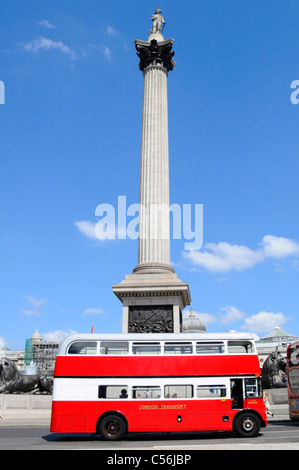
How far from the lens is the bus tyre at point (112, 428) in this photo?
48.1ft

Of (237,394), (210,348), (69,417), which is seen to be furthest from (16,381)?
(237,394)

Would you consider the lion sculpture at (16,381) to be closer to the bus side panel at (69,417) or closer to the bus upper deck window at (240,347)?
the bus side panel at (69,417)

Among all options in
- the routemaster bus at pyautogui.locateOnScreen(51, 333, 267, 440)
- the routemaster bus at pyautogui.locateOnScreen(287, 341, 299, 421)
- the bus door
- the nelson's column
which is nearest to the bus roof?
the routemaster bus at pyautogui.locateOnScreen(51, 333, 267, 440)

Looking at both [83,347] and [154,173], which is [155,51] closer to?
A: [154,173]

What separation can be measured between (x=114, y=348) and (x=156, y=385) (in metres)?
1.87

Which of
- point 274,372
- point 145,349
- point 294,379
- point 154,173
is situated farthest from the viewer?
point 154,173

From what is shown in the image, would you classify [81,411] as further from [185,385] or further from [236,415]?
[236,415]

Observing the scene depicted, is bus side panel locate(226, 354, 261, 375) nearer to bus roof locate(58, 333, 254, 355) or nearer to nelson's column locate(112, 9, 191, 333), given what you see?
bus roof locate(58, 333, 254, 355)

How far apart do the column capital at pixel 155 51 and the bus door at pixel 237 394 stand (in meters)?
26.1

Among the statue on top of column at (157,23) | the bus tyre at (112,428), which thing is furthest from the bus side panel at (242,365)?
the statue on top of column at (157,23)

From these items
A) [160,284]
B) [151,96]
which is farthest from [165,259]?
[151,96]

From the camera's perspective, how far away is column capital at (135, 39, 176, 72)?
34.0 m

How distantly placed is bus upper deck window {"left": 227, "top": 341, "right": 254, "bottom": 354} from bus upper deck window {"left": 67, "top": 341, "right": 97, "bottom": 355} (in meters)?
4.64

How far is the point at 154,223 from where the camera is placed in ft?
97.7
